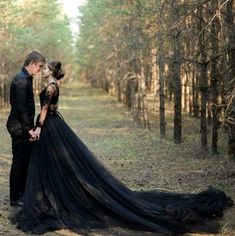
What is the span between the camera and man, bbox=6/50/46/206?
7516mm

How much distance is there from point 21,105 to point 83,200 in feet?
5.68

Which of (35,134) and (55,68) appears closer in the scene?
(35,134)

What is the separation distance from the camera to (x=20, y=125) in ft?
24.9

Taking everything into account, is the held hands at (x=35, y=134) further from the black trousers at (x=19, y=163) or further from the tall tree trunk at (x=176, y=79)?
the tall tree trunk at (x=176, y=79)

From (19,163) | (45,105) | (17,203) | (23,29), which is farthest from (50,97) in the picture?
(23,29)

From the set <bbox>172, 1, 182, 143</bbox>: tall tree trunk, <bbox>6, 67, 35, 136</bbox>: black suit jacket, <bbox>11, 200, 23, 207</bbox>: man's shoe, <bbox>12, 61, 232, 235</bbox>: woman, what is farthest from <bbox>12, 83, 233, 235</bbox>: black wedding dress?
<bbox>172, 1, 182, 143</bbox>: tall tree trunk

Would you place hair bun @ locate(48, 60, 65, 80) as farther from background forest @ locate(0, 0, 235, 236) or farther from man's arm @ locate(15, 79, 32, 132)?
background forest @ locate(0, 0, 235, 236)

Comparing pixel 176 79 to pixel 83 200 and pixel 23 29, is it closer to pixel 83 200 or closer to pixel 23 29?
pixel 83 200

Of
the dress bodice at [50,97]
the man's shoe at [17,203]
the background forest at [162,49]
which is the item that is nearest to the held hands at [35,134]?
the dress bodice at [50,97]

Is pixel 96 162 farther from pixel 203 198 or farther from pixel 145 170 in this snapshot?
pixel 145 170

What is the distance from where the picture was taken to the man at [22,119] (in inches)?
296

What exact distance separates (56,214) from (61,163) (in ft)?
2.55

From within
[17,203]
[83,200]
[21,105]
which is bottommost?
[17,203]

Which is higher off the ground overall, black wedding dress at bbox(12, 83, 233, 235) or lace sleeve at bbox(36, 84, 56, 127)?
lace sleeve at bbox(36, 84, 56, 127)
